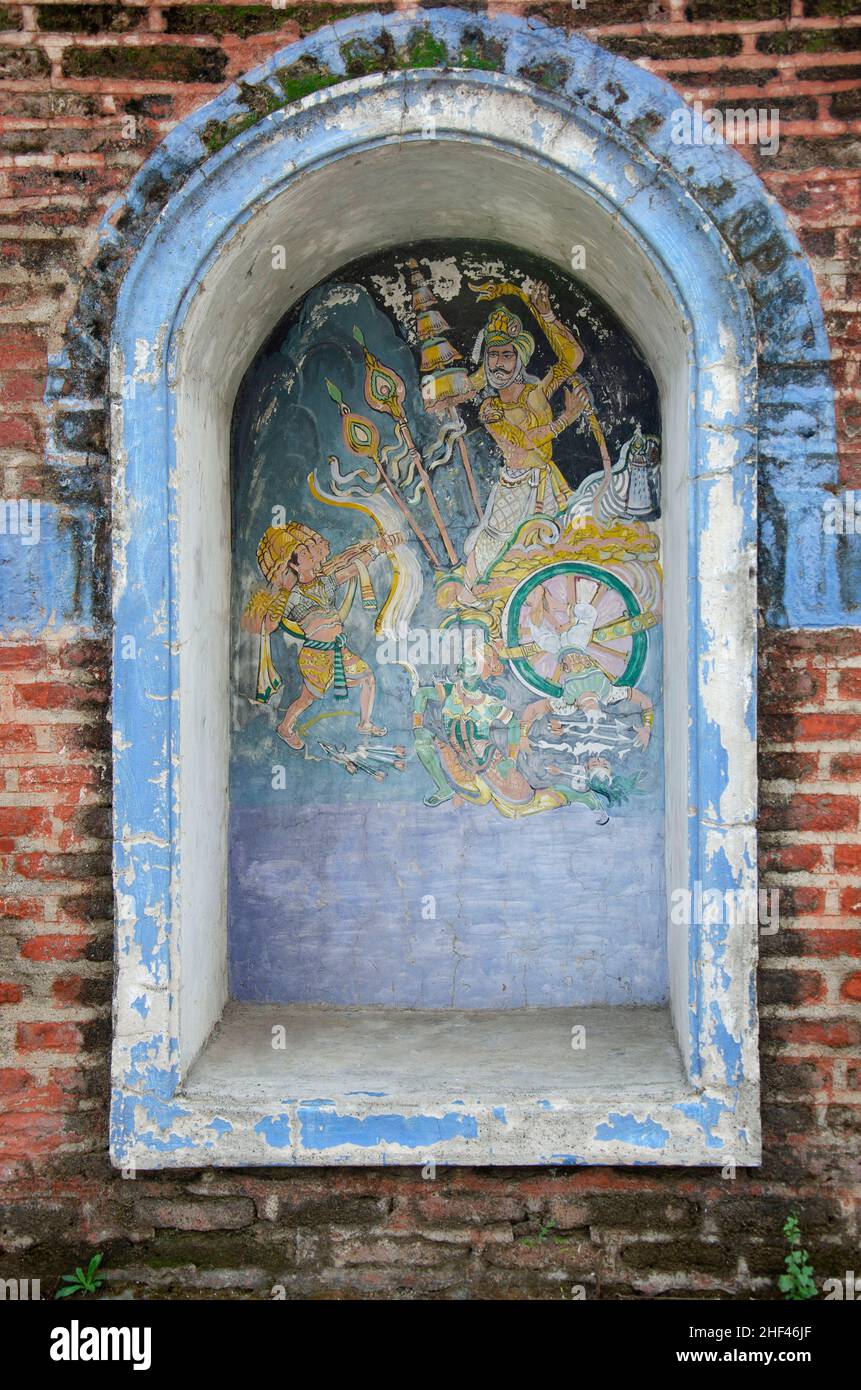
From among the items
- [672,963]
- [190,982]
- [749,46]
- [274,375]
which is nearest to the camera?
[749,46]

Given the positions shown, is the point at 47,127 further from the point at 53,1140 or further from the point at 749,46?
the point at 53,1140

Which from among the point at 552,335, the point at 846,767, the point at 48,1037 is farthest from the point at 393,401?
the point at 48,1037

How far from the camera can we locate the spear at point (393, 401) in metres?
3.31

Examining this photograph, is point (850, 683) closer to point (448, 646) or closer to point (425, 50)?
point (448, 646)

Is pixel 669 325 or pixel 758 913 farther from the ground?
pixel 669 325

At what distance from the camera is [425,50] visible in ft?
8.64

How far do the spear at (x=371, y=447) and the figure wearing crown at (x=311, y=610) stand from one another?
2.9 inches

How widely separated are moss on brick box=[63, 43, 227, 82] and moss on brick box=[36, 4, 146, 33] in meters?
0.05

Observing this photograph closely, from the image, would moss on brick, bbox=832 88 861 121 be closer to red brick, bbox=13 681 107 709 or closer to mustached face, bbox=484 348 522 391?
mustached face, bbox=484 348 522 391

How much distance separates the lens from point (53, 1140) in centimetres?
277

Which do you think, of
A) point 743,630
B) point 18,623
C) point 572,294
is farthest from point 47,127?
point 743,630

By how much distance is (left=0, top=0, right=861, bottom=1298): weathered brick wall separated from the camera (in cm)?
265

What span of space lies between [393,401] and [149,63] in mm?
1125

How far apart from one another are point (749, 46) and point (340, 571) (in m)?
1.81
